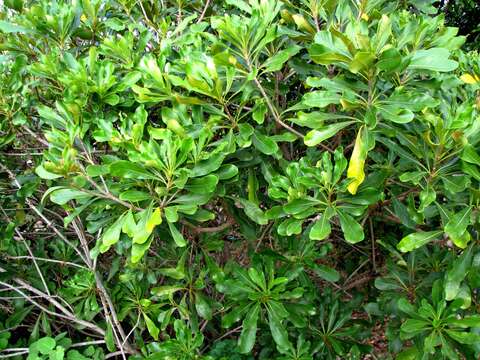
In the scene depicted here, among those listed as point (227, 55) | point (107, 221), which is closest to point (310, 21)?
point (227, 55)

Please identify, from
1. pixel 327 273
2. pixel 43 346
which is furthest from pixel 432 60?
pixel 43 346

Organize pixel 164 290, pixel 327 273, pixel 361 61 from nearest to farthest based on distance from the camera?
pixel 361 61 → pixel 327 273 → pixel 164 290

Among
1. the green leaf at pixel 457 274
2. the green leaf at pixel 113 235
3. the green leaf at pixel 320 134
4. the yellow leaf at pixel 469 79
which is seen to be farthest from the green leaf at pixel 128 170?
the yellow leaf at pixel 469 79

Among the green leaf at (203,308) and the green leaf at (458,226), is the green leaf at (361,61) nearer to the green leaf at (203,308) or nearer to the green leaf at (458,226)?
the green leaf at (458,226)

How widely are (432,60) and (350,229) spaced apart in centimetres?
66

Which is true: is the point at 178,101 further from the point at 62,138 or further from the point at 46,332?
the point at 46,332

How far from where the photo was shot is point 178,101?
1.75 meters

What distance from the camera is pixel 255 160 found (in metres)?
1.94

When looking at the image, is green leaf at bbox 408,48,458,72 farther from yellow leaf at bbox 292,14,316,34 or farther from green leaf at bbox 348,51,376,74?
yellow leaf at bbox 292,14,316,34

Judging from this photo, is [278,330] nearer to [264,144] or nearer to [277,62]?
[264,144]

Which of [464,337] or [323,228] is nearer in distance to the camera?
[323,228]

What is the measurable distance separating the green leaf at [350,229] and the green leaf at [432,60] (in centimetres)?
59

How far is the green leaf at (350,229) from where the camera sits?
1.66 metres

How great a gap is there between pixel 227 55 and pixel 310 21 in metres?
0.52
